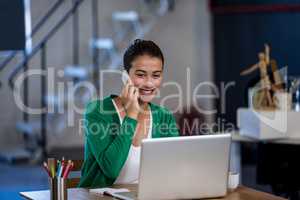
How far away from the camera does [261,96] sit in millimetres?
5305

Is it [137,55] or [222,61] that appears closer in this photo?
[137,55]

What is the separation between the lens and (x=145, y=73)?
11.6ft

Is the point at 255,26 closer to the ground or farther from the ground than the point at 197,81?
farther from the ground

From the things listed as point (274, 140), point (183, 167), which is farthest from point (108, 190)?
point (274, 140)

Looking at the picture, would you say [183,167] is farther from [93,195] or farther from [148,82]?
[148,82]

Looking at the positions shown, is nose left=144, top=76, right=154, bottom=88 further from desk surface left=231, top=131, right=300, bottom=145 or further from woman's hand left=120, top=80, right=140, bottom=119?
desk surface left=231, top=131, right=300, bottom=145

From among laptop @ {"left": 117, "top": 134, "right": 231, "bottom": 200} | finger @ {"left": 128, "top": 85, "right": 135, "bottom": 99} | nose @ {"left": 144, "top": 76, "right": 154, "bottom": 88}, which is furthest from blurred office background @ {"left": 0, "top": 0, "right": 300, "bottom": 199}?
laptop @ {"left": 117, "top": 134, "right": 231, "bottom": 200}

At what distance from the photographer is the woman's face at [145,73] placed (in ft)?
11.5

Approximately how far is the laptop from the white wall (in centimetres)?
598

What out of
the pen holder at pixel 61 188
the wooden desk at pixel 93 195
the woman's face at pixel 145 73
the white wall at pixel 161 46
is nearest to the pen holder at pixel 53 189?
the pen holder at pixel 61 188

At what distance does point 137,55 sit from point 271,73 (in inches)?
81.7

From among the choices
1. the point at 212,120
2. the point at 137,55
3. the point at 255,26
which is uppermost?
the point at 255,26

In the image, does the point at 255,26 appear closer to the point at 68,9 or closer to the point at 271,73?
the point at 68,9

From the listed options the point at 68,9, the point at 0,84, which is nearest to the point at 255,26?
the point at 68,9
